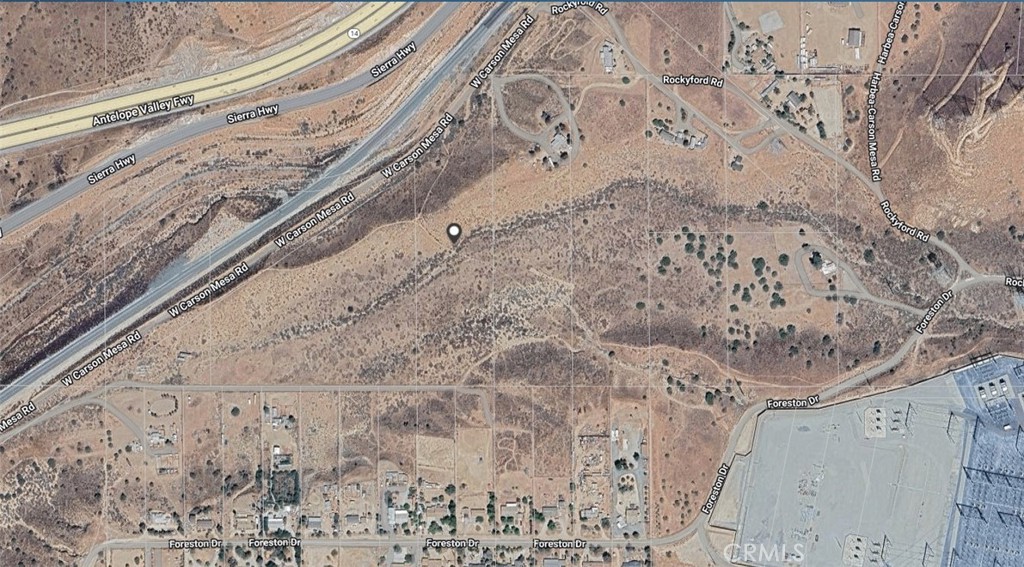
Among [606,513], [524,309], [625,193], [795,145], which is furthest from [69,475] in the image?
[795,145]

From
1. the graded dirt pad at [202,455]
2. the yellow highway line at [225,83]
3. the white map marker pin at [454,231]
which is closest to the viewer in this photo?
the white map marker pin at [454,231]

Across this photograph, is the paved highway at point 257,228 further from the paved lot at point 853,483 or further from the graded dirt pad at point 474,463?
the paved lot at point 853,483

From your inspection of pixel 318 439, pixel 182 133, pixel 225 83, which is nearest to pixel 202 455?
pixel 318 439

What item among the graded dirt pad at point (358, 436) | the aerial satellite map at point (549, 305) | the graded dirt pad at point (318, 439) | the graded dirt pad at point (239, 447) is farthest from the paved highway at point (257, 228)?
the graded dirt pad at point (358, 436)

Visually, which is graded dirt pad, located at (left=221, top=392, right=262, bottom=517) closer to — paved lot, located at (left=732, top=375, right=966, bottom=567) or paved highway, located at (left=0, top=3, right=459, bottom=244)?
paved highway, located at (left=0, top=3, right=459, bottom=244)

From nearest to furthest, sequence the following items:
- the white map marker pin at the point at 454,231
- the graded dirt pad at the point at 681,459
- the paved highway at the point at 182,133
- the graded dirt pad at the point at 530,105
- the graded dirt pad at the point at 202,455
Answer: the white map marker pin at the point at 454,231 → the graded dirt pad at the point at 202,455 → the graded dirt pad at the point at 681,459 → the graded dirt pad at the point at 530,105 → the paved highway at the point at 182,133

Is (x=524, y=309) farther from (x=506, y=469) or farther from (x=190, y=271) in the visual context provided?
(x=190, y=271)
